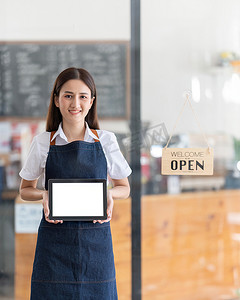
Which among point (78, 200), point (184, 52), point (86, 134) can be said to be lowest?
point (78, 200)

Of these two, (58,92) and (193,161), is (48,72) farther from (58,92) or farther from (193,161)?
(193,161)

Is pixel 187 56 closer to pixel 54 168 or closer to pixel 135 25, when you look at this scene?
pixel 135 25

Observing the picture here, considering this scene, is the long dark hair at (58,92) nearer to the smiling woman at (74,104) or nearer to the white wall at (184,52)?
the smiling woman at (74,104)

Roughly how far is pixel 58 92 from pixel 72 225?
561mm

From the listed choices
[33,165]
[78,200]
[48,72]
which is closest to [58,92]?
[33,165]

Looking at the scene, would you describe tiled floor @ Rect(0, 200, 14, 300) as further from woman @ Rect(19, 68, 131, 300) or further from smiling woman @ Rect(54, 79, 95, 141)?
smiling woman @ Rect(54, 79, 95, 141)

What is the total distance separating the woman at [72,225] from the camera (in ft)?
5.59

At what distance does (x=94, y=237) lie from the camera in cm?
171

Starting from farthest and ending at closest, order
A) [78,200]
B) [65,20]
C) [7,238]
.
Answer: [7,238] → [65,20] → [78,200]

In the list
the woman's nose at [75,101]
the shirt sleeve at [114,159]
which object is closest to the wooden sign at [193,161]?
the shirt sleeve at [114,159]

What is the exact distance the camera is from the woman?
1705mm

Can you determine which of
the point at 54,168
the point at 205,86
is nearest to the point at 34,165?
the point at 54,168

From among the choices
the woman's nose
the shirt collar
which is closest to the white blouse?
the shirt collar

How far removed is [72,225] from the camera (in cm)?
170
